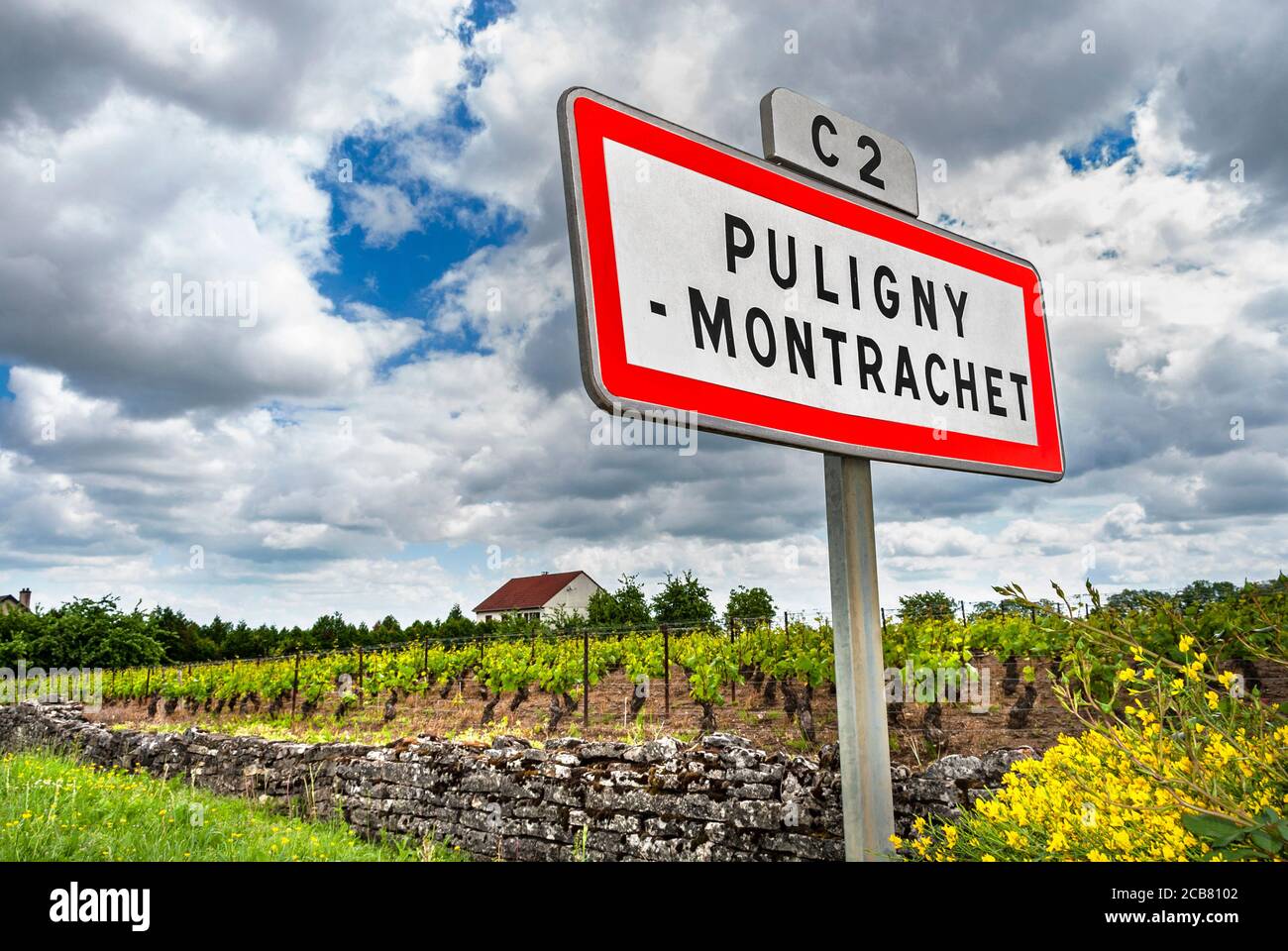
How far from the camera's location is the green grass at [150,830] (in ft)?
17.8

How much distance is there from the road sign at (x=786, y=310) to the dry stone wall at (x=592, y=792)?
6.74 ft

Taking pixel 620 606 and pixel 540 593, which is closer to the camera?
pixel 620 606

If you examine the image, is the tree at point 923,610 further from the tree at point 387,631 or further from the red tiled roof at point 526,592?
the red tiled roof at point 526,592

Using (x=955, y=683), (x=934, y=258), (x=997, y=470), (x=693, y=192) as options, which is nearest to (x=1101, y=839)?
(x=997, y=470)

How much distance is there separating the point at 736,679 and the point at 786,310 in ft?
21.8

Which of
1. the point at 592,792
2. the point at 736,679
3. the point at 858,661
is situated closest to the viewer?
the point at 858,661

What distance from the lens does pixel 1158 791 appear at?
2.31 meters

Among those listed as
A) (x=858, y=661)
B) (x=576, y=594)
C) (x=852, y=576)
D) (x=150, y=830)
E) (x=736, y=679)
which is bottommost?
(x=150, y=830)

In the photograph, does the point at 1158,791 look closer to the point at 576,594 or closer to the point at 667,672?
the point at 667,672

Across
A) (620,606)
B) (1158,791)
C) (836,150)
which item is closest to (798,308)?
(836,150)

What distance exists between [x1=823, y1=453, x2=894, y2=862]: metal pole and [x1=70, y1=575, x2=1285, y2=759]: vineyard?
1.66 ft

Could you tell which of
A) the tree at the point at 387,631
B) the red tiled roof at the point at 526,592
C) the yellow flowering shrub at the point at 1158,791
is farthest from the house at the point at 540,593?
the yellow flowering shrub at the point at 1158,791
